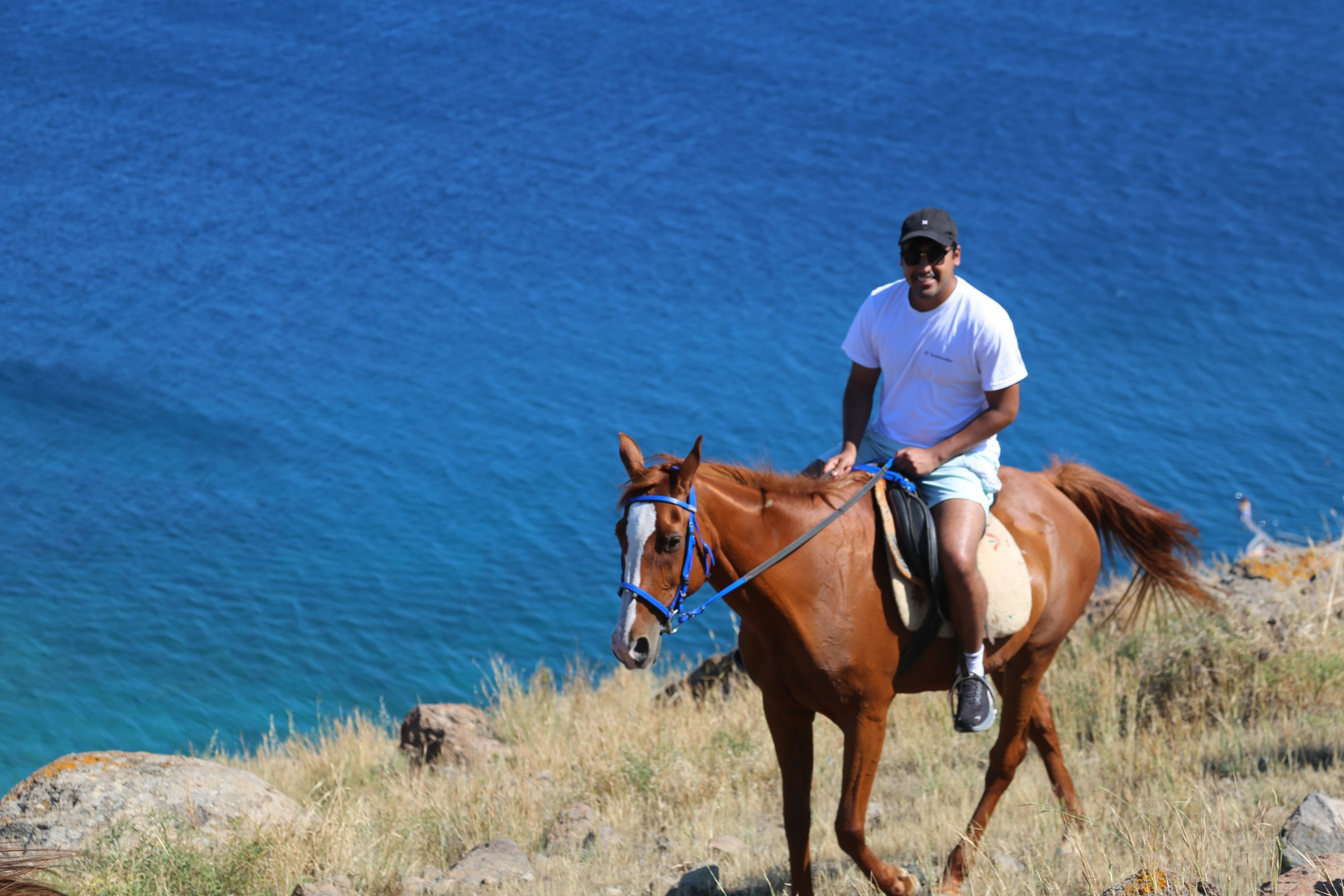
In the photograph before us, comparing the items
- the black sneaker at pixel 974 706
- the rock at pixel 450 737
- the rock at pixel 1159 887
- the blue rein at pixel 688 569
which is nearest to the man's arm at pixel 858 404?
the blue rein at pixel 688 569

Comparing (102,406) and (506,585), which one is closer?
(506,585)

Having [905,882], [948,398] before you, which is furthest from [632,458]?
[905,882]

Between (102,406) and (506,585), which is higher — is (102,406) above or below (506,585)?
above

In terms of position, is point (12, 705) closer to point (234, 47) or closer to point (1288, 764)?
point (1288, 764)

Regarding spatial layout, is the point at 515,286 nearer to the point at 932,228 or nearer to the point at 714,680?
the point at 714,680

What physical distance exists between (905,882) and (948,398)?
2159 millimetres

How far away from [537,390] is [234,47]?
17.8 metres

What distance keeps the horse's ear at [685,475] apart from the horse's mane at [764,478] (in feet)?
0.23

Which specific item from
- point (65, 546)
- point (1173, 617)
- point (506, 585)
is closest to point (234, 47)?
point (65, 546)

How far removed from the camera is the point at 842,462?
5441 mm

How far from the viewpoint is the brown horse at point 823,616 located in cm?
444

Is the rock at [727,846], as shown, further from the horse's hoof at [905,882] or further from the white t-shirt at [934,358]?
the white t-shirt at [934,358]

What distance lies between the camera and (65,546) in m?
14.7

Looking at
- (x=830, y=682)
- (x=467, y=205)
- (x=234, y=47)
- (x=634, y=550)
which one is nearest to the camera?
(x=634, y=550)
